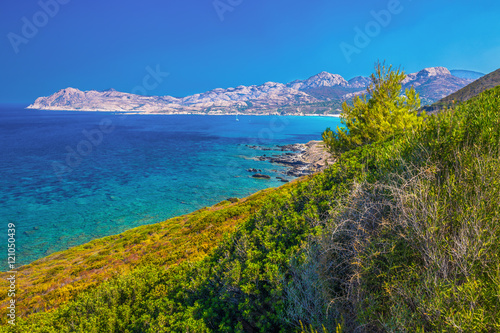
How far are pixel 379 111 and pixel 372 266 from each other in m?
15.6

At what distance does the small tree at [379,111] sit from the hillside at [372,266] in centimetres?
962

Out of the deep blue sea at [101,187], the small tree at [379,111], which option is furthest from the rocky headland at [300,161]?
the small tree at [379,111]

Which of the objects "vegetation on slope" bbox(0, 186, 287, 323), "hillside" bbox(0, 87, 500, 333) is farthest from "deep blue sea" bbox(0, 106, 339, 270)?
"hillside" bbox(0, 87, 500, 333)

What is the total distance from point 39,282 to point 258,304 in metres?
18.2

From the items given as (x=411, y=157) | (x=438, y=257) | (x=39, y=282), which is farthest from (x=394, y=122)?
(x=39, y=282)

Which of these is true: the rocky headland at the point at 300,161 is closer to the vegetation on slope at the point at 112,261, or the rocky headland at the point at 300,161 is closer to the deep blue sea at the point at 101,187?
the deep blue sea at the point at 101,187

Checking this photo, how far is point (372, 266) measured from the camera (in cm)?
415

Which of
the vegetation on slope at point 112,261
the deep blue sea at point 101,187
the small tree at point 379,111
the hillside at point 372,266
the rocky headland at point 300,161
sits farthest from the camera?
the rocky headland at point 300,161

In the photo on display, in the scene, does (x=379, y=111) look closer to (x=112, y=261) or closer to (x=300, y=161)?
(x=112, y=261)

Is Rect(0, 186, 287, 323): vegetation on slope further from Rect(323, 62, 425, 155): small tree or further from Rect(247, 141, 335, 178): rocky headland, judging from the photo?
Rect(247, 141, 335, 178): rocky headland

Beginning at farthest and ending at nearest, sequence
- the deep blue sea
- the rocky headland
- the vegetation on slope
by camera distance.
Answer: the rocky headland → the deep blue sea → the vegetation on slope

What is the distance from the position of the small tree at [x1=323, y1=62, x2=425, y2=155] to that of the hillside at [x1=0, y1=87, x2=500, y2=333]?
9.62 m

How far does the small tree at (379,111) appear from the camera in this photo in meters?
16.0

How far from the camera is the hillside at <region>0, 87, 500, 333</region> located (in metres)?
3.31
